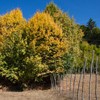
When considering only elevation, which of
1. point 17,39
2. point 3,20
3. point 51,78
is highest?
point 3,20

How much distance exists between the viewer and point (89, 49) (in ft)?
104

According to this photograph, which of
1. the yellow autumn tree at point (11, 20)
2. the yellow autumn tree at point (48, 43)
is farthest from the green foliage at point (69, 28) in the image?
the yellow autumn tree at point (11, 20)

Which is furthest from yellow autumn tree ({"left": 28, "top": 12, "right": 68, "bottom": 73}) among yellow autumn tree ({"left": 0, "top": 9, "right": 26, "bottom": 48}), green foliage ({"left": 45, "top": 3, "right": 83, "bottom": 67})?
yellow autumn tree ({"left": 0, "top": 9, "right": 26, "bottom": 48})

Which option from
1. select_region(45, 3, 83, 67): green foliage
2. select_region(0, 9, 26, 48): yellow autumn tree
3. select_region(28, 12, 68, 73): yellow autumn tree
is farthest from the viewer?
select_region(0, 9, 26, 48): yellow autumn tree

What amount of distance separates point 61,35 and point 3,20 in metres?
5.77

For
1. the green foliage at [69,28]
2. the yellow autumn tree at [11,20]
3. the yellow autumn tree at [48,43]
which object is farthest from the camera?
the yellow autumn tree at [11,20]

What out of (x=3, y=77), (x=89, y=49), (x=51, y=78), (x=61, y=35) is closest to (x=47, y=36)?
(x=61, y=35)

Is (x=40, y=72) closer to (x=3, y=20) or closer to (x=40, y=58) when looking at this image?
(x=40, y=58)

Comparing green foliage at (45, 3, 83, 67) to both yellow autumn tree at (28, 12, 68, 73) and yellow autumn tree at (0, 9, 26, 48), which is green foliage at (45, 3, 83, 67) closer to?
yellow autumn tree at (28, 12, 68, 73)

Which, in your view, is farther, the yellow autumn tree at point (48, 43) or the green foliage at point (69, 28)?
the green foliage at point (69, 28)

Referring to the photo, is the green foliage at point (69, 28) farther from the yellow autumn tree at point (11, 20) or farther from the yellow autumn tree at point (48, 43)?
the yellow autumn tree at point (11, 20)

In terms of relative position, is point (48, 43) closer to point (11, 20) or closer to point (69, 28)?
point (69, 28)

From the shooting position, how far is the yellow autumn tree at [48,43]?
2096 centimetres

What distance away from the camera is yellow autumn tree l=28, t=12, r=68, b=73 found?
2096 centimetres
